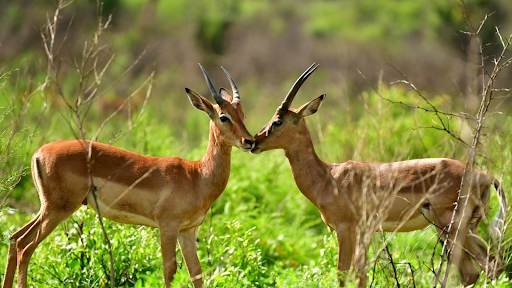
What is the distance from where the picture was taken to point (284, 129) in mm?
5191

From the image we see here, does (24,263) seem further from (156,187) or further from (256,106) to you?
(256,106)

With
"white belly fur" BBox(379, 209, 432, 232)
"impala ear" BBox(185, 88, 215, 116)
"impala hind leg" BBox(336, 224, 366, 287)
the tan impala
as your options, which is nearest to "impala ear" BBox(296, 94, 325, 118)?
the tan impala

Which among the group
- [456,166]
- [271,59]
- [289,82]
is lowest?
[456,166]

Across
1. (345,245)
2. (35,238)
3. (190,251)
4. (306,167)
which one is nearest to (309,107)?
(306,167)

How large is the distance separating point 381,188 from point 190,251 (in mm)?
1939

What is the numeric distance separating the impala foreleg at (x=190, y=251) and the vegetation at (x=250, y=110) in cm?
22

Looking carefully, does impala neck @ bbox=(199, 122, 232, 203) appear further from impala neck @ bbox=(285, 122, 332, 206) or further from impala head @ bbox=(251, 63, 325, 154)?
impala neck @ bbox=(285, 122, 332, 206)

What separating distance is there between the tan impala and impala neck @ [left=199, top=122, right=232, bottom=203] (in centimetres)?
33

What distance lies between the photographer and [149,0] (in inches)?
1188

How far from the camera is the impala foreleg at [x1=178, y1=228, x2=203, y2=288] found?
497 cm

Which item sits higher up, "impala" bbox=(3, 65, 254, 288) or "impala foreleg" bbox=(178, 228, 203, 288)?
"impala" bbox=(3, 65, 254, 288)

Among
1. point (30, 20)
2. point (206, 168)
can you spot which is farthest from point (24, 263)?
point (30, 20)

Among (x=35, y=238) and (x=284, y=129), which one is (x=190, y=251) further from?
(x=284, y=129)

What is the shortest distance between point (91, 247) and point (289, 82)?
2616 centimetres
